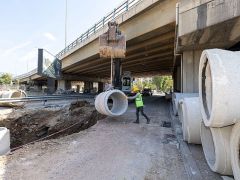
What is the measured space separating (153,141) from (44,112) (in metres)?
10.6

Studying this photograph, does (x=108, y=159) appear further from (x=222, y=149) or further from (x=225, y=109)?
(x=225, y=109)

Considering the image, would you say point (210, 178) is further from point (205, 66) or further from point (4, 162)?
point (4, 162)

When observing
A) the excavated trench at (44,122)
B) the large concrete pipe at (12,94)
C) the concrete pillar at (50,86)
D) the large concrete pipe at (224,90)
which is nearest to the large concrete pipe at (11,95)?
the large concrete pipe at (12,94)

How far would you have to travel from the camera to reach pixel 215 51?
3.98m

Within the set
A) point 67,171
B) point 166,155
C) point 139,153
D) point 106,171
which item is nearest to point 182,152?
point 166,155

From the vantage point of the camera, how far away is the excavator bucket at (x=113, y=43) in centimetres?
1400

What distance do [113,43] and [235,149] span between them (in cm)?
1139

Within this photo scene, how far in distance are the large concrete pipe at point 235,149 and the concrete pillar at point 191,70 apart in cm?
940

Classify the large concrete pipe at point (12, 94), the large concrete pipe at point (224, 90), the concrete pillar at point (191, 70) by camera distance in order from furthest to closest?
the large concrete pipe at point (12, 94)
the concrete pillar at point (191, 70)
the large concrete pipe at point (224, 90)

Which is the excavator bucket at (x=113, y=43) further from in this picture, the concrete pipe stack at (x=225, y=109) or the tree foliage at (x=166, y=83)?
the tree foliage at (x=166, y=83)

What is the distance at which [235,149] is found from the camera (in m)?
3.69

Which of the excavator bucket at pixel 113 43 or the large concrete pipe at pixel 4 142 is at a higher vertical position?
the excavator bucket at pixel 113 43

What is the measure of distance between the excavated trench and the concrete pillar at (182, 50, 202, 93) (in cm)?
522

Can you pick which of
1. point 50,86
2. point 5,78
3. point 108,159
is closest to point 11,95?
point 108,159
